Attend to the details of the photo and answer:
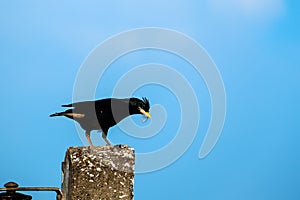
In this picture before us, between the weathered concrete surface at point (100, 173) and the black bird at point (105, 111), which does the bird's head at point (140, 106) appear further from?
the weathered concrete surface at point (100, 173)

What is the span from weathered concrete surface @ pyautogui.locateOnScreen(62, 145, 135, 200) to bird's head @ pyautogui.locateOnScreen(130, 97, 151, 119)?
0.55m

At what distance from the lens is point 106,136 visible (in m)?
3.11

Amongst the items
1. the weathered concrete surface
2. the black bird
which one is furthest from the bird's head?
the weathered concrete surface

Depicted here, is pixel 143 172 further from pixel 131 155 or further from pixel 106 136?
pixel 106 136

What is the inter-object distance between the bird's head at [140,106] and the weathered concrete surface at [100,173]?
1.79ft

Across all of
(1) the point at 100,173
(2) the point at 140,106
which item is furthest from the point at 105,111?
(1) the point at 100,173

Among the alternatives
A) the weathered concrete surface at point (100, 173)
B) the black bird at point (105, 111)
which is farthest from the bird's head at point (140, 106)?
the weathered concrete surface at point (100, 173)

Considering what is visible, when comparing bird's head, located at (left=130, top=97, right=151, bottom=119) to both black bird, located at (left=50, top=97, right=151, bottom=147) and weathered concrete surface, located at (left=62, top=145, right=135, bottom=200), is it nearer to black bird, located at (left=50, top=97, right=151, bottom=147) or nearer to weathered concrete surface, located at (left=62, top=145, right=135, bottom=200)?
black bird, located at (left=50, top=97, right=151, bottom=147)

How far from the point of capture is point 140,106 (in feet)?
10.3

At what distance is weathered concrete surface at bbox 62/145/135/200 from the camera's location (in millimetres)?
2523

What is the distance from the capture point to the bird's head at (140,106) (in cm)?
313

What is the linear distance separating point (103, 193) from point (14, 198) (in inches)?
25.9

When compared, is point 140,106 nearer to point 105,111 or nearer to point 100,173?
point 105,111

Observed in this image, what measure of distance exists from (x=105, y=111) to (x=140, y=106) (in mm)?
292
